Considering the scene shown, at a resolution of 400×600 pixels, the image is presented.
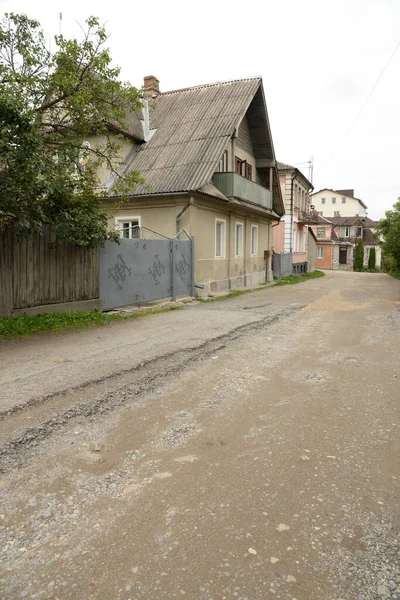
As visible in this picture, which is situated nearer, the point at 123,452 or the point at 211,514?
the point at 211,514

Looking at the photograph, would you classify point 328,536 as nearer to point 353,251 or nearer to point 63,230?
point 63,230

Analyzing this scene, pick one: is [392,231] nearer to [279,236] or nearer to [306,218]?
[279,236]

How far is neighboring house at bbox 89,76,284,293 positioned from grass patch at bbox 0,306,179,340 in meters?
4.70

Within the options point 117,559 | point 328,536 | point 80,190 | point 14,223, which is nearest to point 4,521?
point 117,559

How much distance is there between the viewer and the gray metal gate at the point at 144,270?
35.8ft

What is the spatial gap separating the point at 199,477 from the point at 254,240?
64.3ft

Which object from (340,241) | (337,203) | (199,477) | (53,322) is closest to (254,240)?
(53,322)

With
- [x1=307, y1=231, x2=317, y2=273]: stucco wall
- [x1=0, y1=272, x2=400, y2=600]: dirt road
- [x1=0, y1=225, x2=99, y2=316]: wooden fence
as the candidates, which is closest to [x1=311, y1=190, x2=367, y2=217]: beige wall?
[x1=307, y1=231, x2=317, y2=273]: stucco wall

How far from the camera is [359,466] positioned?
3314 mm

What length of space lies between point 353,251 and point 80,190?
2490 inches

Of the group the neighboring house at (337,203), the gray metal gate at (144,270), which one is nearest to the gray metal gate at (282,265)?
the gray metal gate at (144,270)

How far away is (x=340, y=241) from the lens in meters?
66.6

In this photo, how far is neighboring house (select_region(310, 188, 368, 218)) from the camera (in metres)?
83.5

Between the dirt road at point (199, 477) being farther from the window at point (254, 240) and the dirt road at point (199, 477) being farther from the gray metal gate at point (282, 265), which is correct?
the gray metal gate at point (282, 265)
